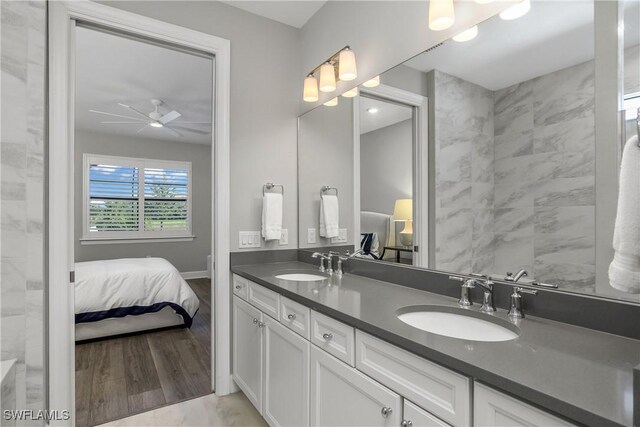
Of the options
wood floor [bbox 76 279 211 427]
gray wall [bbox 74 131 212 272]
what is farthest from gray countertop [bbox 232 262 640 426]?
gray wall [bbox 74 131 212 272]

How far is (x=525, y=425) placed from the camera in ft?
2.23

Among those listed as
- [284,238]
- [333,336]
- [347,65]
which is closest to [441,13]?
[347,65]

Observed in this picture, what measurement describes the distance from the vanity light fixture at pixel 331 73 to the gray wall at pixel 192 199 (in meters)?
3.20

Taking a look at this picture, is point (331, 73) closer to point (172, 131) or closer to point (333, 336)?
point (333, 336)

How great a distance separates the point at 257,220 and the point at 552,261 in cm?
171

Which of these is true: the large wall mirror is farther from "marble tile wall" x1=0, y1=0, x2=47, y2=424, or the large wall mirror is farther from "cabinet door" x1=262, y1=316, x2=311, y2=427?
"marble tile wall" x1=0, y1=0, x2=47, y2=424

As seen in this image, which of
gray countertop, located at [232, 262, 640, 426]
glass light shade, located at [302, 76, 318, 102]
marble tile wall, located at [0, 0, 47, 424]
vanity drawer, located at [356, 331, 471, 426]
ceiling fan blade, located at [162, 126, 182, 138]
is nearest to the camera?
gray countertop, located at [232, 262, 640, 426]

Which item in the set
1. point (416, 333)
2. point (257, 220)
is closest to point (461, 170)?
point (416, 333)

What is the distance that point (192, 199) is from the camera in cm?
589

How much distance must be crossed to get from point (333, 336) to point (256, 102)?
171 cm

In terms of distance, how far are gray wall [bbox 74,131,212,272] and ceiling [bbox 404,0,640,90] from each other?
14.0 ft

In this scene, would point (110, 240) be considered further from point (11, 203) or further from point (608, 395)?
point (608, 395)

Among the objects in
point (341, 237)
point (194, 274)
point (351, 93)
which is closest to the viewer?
point (351, 93)

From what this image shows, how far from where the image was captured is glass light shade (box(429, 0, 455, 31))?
54.2 inches
